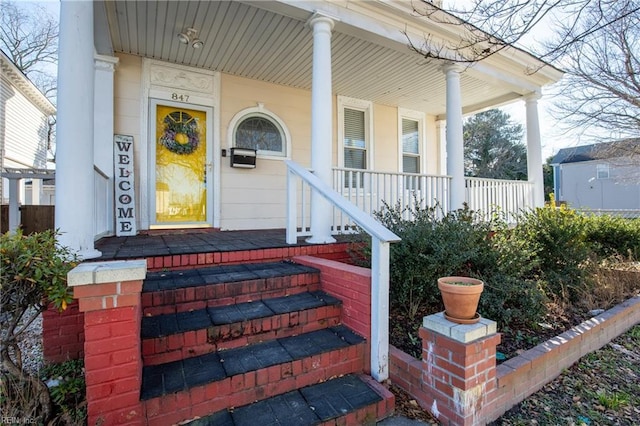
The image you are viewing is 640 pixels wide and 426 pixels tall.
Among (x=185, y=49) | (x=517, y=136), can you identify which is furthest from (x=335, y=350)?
(x=517, y=136)

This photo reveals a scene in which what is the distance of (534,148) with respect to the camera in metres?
6.04

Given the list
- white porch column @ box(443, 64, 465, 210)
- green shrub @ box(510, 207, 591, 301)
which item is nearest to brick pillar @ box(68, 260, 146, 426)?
green shrub @ box(510, 207, 591, 301)

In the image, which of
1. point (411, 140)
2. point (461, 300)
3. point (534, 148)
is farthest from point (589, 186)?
point (461, 300)

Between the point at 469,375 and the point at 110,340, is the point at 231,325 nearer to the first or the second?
the point at 110,340

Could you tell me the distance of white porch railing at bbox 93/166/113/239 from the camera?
363 cm

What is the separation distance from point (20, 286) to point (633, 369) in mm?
4264

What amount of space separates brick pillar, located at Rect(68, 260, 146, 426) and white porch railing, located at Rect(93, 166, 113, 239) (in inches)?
92.1

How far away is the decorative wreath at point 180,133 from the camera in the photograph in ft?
16.0

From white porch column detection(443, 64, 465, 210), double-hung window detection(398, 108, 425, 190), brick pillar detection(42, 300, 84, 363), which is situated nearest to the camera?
brick pillar detection(42, 300, 84, 363)

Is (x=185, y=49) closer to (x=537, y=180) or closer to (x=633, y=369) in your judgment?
(x=633, y=369)

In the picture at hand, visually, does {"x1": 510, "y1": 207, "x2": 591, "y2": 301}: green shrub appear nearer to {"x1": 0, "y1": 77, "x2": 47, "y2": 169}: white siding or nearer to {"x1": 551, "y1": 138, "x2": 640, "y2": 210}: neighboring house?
{"x1": 0, "y1": 77, "x2": 47, "y2": 169}: white siding

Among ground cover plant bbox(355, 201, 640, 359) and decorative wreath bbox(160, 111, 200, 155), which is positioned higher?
decorative wreath bbox(160, 111, 200, 155)

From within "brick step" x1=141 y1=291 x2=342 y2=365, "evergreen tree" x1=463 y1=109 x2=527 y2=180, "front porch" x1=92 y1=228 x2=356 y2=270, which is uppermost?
"evergreen tree" x1=463 y1=109 x2=527 y2=180

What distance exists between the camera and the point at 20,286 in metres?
1.65
